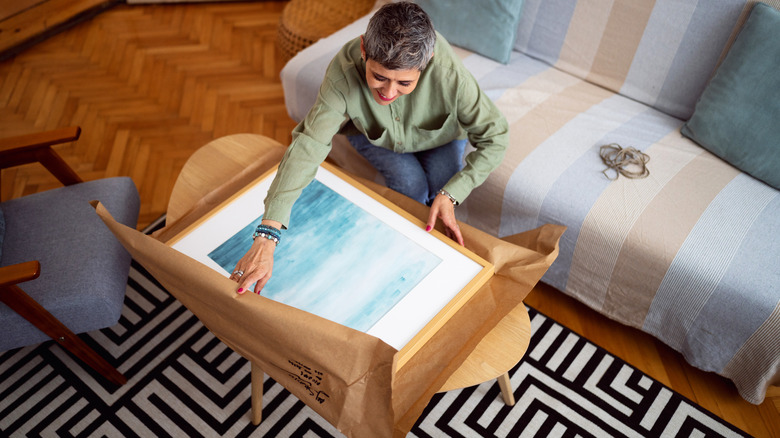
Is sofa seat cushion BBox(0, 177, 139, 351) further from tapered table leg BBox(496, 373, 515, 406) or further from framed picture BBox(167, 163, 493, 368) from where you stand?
tapered table leg BBox(496, 373, 515, 406)

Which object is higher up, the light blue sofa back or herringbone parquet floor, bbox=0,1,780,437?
the light blue sofa back

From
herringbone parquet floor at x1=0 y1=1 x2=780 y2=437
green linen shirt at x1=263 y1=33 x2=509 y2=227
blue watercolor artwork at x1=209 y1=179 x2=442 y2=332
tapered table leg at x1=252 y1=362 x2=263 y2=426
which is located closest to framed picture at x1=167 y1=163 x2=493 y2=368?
blue watercolor artwork at x1=209 y1=179 x2=442 y2=332

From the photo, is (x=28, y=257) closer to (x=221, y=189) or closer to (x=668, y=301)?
(x=221, y=189)

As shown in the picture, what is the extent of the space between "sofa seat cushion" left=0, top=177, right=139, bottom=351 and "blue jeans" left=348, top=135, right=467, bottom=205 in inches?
29.5

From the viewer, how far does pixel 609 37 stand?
72.1 inches

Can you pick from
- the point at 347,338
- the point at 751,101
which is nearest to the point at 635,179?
the point at 751,101

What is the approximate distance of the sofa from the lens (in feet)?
4.68

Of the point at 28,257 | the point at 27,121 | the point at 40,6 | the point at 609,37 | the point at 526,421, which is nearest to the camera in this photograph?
the point at 28,257

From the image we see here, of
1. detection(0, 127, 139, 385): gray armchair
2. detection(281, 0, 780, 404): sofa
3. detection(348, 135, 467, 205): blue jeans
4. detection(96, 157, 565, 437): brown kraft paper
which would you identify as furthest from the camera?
detection(348, 135, 467, 205): blue jeans

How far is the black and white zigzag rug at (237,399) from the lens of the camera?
4.96 ft

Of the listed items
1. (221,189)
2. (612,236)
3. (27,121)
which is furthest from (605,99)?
(27,121)

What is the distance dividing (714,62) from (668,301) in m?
0.79

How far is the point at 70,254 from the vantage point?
142 centimetres

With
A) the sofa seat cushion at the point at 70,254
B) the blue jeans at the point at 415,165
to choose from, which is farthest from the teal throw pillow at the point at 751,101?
the sofa seat cushion at the point at 70,254
